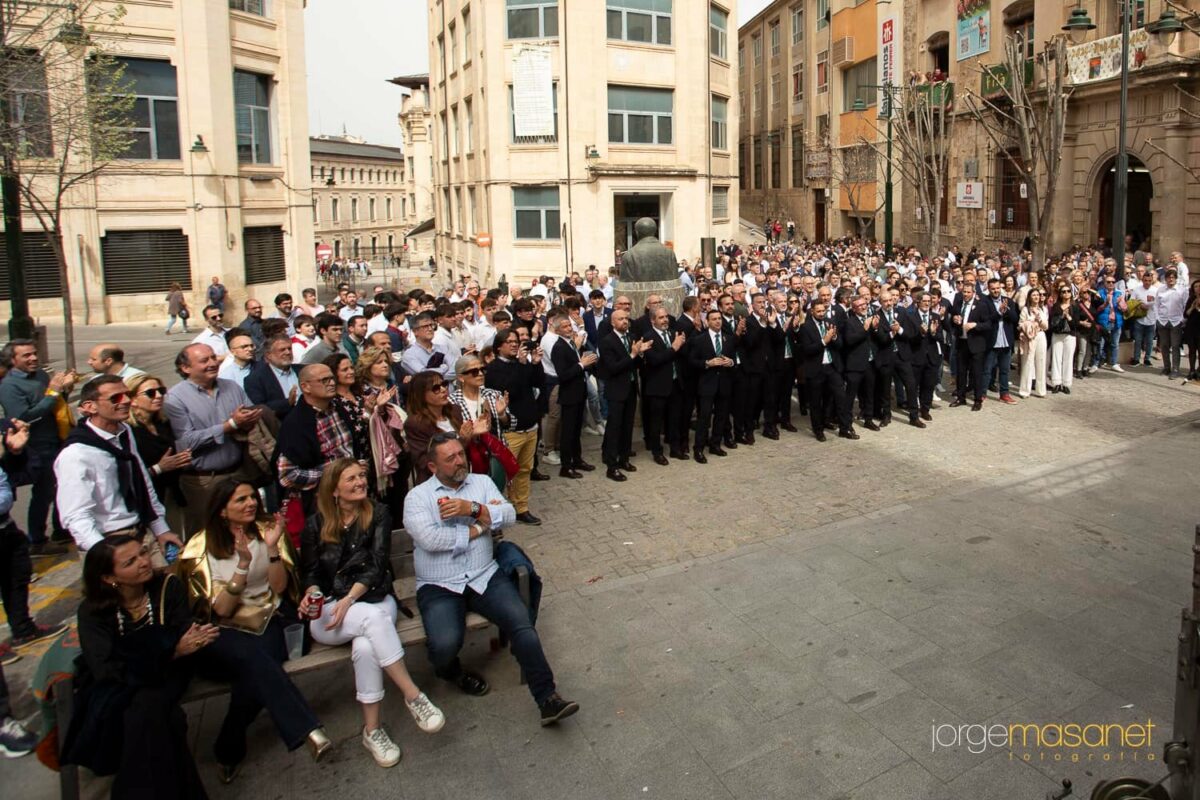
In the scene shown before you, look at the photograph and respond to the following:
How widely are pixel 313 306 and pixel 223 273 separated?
48.9ft

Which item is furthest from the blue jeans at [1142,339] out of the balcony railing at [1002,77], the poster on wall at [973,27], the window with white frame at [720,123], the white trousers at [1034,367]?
the window with white frame at [720,123]

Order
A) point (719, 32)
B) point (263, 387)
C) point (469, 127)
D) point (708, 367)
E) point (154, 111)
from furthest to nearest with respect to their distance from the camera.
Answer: point (469, 127) → point (719, 32) → point (154, 111) → point (708, 367) → point (263, 387)

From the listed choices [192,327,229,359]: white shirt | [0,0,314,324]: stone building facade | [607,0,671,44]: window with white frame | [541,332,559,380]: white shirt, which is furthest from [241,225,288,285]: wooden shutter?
[541,332,559,380]: white shirt

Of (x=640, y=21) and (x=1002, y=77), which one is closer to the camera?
(x=1002, y=77)

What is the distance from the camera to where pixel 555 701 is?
204 inches

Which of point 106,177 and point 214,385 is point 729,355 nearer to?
point 214,385

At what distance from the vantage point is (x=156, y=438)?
6.58m

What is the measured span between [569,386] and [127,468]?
487 centimetres

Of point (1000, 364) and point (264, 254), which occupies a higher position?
point (264, 254)

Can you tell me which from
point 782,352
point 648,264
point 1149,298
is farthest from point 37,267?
point 1149,298

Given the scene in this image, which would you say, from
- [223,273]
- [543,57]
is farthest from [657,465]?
[543,57]

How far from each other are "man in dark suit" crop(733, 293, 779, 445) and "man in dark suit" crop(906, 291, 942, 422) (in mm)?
2384

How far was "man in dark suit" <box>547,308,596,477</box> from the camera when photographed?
32.2 ft

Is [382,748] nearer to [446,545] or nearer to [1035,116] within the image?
[446,545]
